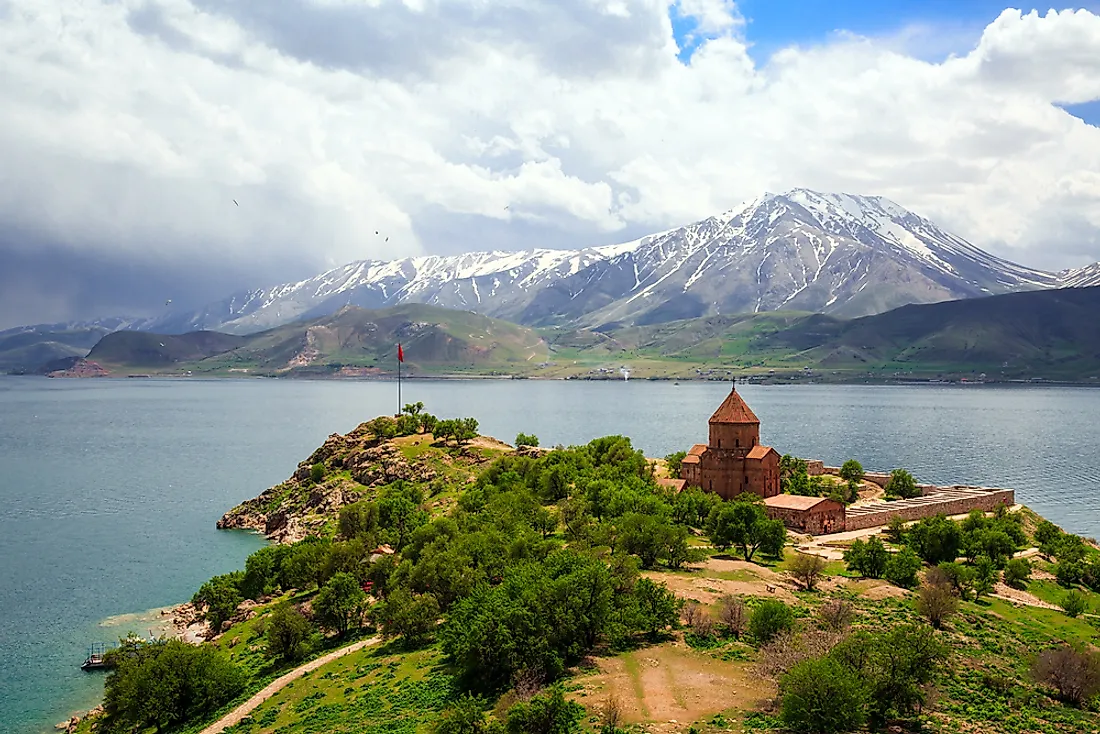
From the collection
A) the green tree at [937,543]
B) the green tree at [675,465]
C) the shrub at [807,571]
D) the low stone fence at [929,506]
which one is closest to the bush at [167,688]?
the shrub at [807,571]

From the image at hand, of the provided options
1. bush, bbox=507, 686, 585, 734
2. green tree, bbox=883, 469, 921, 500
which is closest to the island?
bush, bbox=507, 686, 585, 734

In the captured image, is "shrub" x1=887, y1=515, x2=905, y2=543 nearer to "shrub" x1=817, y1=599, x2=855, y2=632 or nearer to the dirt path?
"shrub" x1=817, y1=599, x2=855, y2=632

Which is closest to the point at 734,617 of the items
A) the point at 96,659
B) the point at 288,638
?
the point at 288,638

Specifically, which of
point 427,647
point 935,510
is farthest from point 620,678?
point 935,510

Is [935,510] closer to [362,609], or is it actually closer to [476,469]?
[476,469]

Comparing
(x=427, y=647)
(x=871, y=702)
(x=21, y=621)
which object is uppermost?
(x=871, y=702)

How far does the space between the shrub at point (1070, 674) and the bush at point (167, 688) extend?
46362 mm

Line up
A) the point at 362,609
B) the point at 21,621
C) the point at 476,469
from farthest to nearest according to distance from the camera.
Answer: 1. the point at 476,469
2. the point at 21,621
3. the point at 362,609

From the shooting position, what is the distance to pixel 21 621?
7069 cm

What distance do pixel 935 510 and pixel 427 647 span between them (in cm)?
6489

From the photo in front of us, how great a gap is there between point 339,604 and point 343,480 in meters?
54.5

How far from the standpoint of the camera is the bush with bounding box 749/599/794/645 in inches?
1757

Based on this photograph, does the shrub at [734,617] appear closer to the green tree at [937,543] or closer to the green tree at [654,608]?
the green tree at [654,608]

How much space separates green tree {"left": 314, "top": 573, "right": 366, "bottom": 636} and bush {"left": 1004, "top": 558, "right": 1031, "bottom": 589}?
53.6 metres
